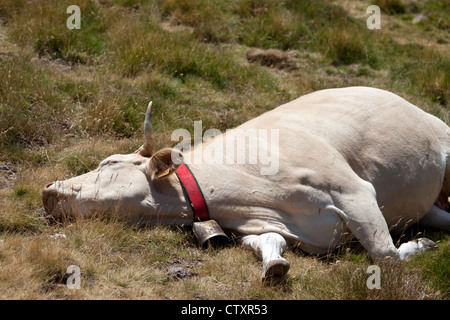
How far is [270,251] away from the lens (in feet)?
15.9

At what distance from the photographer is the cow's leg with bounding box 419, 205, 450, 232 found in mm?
6258

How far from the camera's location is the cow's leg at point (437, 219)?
6258mm

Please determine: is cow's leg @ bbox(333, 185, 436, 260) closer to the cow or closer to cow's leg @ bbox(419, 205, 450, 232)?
the cow

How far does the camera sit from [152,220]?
5.39 meters

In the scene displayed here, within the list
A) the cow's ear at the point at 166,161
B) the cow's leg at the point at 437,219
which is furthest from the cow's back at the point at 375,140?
the cow's ear at the point at 166,161

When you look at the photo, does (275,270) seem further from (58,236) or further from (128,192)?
(58,236)

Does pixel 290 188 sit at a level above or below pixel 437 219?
above

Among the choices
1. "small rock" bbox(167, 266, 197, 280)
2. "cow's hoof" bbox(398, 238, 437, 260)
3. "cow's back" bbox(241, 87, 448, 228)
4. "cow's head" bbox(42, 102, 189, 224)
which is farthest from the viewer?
"cow's back" bbox(241, 87, 448, 228)

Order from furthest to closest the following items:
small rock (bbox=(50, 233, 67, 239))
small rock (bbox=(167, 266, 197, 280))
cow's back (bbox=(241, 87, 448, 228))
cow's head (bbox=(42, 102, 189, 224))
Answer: cow's back (bbox=(241, 87, 448, 228))
cow's head (bbox=(42, 102, 189, 224))
small rock (bbox=(50, 233, 67, 239))
small rock (bbox=(167, 266, 197, 280))

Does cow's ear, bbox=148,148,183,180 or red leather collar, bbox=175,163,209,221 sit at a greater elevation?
cow's ear, bbox=148,148,183,180

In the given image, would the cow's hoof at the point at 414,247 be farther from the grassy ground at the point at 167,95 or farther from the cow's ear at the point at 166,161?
the cow's ear at the point at 166,161

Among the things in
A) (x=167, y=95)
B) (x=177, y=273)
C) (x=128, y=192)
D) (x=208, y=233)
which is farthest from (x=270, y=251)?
(x=167, y=95)

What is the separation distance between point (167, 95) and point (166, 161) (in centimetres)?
327

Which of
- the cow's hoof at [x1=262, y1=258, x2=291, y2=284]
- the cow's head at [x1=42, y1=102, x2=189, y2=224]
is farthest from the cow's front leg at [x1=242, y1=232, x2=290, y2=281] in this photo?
the cow's head at [x1=42, y1=102, x2=189, y2=224]
